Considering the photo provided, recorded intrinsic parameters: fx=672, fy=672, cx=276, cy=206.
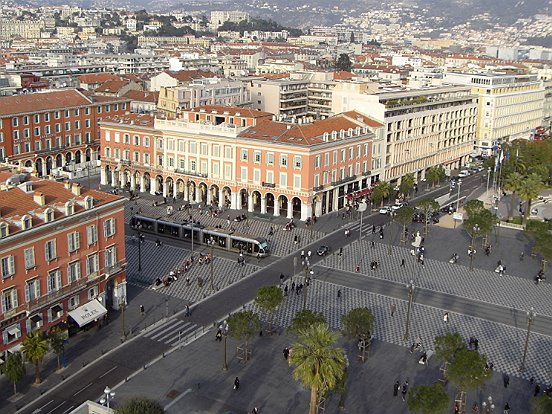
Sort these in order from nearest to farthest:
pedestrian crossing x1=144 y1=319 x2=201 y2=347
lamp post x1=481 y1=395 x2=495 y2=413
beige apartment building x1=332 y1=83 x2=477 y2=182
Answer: lamp post x1=481 y1=395 x2=495 y2=413
pedestrian crossing x1=144 y1=319 x2=201 y2=347
beige apartment building x1=332 y1=83 x2=477 y2=182

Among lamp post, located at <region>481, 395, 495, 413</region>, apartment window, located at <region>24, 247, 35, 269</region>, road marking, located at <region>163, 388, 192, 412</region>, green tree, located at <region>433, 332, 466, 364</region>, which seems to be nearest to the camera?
lamp post, located at <region>481, 395, 495, 413</region>

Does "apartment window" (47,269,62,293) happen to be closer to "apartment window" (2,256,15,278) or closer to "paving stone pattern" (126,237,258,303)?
"apartment window" (2,256,15,278)

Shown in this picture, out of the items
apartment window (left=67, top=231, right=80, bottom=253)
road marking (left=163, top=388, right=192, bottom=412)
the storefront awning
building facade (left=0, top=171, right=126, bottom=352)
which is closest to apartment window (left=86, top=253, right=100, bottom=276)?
building facade (left=0, top=171, right=126, bottom=352)

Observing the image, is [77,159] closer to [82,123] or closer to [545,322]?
[82,123]

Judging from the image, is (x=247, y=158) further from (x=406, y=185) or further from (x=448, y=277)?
(x=448, y=277)

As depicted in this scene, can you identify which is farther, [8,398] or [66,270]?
[66,270]

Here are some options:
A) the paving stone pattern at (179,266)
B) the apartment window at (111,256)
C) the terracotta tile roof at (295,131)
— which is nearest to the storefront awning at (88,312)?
the apartment window at (111,256)

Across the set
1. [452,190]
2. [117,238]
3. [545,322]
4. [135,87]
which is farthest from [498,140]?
[117,238]

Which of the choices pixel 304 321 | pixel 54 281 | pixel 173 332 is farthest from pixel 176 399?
pixel 54 281
